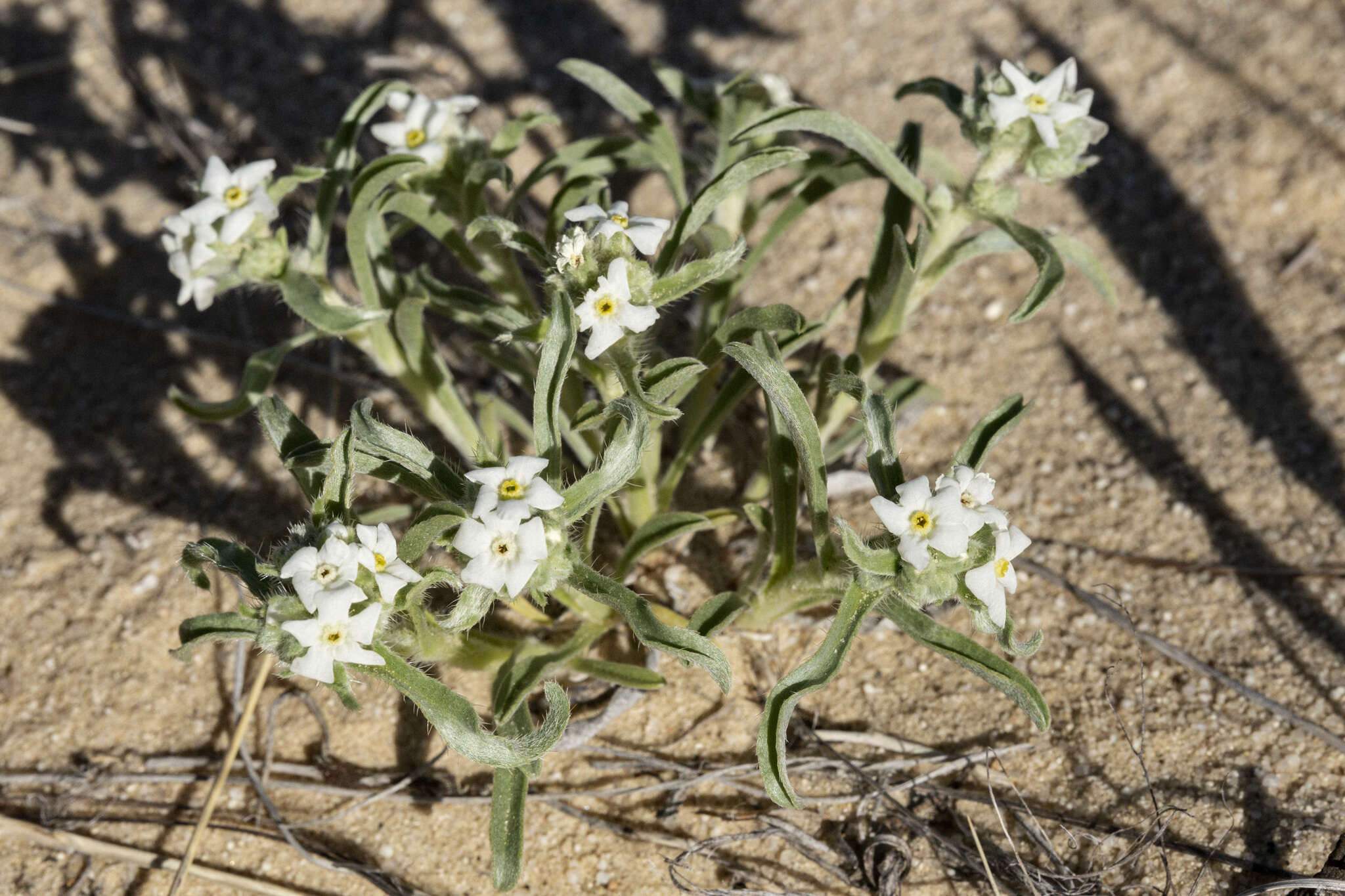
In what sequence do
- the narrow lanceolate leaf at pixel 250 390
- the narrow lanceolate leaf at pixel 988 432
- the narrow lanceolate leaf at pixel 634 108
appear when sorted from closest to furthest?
the narrow lanceolate leaf at pixel 988 432, the narrow lanceolate leaf at pixel 250 390, the narrow lanceolate leaf at pixel 634 108

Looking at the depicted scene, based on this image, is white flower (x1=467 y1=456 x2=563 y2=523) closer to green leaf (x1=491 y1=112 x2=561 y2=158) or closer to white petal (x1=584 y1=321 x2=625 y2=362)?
white petal (x1=584 y1=321 x2=625 y2=362)

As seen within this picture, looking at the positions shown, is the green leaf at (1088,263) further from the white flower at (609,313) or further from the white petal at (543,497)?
the white petal at (543,497)

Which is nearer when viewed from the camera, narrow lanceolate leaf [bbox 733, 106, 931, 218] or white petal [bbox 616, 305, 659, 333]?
white petal [bbox 616, 305, 659, 333]

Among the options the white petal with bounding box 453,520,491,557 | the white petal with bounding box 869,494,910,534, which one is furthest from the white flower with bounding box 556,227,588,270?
the white petal with bounding box 869,494,910,534

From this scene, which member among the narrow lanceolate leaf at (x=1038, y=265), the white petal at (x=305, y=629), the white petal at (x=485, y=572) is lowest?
the white petal at (x=305, y=629)

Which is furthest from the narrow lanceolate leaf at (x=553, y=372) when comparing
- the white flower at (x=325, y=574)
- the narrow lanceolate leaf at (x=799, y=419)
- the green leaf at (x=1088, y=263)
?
the green leaf at (x=1088, y=263)

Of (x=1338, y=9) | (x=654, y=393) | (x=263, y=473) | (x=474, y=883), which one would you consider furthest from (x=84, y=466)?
(x=1338, y=9)
